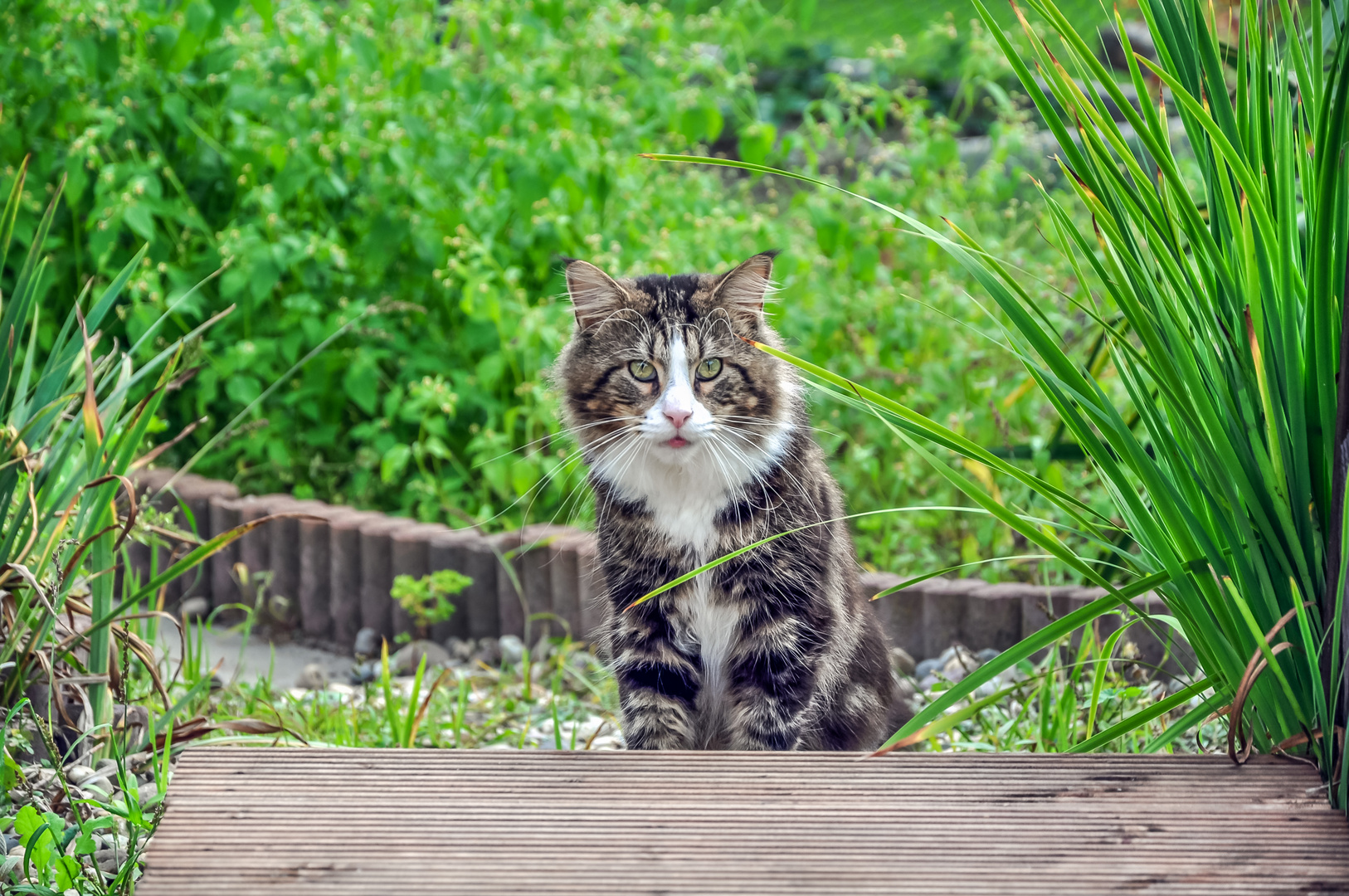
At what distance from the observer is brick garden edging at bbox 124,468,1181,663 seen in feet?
11.0

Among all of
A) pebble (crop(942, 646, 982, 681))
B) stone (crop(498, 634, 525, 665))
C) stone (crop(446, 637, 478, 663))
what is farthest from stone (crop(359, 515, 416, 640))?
pebble (crop(942, 646, 982, 681))

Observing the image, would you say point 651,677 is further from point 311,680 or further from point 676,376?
point 311,680

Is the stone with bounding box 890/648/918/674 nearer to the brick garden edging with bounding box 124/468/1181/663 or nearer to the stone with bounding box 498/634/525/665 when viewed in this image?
the brick garden edging with bounding box 124/468/1181/663

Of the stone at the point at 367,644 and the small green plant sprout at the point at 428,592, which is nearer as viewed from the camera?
the small green plant sprout at the point at 428,592

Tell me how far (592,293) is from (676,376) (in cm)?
31

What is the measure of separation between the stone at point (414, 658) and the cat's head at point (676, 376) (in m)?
1.34

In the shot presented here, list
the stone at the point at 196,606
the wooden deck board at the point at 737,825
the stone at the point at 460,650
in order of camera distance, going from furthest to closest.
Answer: the stone at the point at 196,606, the stone at the point at 460,650, the wooden deck board at the point at 737,825

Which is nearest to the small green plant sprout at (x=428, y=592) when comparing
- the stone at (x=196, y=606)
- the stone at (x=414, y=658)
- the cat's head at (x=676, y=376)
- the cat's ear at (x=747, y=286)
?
the stone at (x=414, y=658)

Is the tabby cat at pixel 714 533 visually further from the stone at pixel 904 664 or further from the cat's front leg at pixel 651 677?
the stone at pixel 904 664

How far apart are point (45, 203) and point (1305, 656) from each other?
4.23 metres

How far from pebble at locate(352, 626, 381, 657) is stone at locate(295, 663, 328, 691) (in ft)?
0.69

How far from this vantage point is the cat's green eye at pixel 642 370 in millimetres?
2340

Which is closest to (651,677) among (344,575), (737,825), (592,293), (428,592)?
(592,293)

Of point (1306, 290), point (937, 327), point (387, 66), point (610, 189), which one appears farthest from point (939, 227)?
point (1306, 290)
